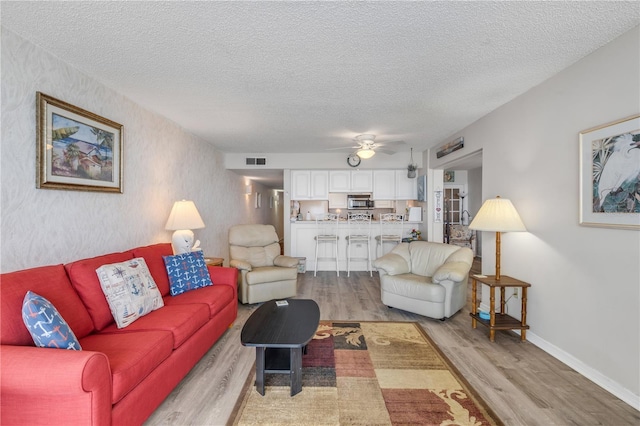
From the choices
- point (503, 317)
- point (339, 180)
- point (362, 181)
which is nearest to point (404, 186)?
point (362, 181)

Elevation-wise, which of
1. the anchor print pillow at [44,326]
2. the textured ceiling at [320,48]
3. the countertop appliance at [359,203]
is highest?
the textured ceiling at [320,48]

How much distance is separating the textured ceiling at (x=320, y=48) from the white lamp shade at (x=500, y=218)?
3.73ft

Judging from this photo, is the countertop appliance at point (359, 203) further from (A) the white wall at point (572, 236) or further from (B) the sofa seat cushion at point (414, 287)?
(A) the white wall at point (572, 236)

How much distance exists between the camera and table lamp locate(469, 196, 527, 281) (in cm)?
275

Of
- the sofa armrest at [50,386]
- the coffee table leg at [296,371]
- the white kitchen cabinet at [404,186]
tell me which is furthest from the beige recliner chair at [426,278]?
the sofa armrest at [50,386]

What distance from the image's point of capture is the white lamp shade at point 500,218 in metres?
2.74

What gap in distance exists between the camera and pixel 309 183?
608 centimetres

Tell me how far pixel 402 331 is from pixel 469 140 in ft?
→ 8.98

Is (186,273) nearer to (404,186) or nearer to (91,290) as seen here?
(91,290)

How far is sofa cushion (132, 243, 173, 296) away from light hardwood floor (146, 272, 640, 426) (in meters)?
0.76

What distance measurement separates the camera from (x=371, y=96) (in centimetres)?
291

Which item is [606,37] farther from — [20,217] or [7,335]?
[20,217]

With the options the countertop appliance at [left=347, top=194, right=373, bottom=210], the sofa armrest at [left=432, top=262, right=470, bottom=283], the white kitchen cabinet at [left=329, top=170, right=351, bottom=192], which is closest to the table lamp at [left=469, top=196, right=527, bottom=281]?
the sofa armrest at [left=432, top=262, right=470, bottom=283]

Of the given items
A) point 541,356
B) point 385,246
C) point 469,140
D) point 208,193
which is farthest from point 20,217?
point 385,246
